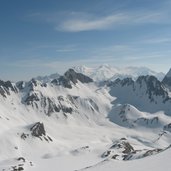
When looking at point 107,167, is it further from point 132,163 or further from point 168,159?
point 168,159

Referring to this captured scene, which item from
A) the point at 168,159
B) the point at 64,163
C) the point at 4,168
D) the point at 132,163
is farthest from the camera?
the point at 64,163

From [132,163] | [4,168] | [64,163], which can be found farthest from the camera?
[64,163]

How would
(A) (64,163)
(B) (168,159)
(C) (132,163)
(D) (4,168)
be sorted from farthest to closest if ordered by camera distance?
(A) (64,163) < (D) (4,168) < (C) (132,163) < (B) (168,159)

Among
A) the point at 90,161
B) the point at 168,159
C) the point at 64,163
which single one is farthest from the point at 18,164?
the point at 168,159

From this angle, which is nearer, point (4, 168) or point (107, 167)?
point (107, 167)

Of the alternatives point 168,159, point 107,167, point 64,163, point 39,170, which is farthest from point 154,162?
point 64,163

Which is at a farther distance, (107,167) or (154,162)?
(107,167)

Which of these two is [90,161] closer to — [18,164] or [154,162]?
[18,164]

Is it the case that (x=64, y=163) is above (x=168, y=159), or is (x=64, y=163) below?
below

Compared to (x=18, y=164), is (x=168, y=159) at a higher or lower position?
higher
